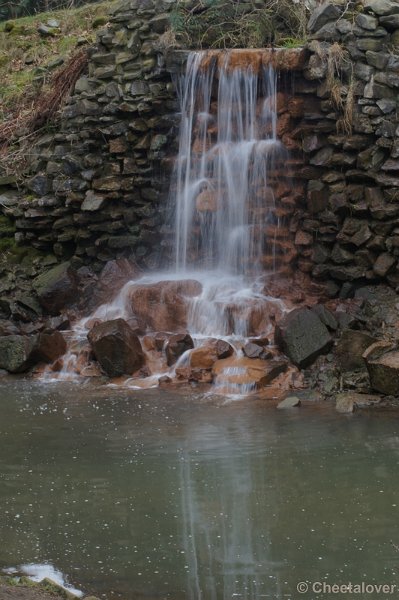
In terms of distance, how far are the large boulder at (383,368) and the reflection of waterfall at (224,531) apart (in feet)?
6.93

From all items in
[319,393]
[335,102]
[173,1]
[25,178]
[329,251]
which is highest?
[173,1]

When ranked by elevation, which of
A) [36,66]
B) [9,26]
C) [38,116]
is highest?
[9,26]

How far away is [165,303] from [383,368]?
10.4 feet

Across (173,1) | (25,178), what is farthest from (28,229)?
(173,1)

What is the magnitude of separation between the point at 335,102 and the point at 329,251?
5.88 feet

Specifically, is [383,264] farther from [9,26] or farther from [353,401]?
[9,26]

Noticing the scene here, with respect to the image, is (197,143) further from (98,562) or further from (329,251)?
(98,562)

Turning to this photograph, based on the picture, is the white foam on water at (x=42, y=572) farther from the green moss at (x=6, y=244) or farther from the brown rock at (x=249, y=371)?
the green moss at (x=6, y=244)

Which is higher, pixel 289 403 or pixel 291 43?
pixel 291 43

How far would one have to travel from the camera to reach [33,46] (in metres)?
16.1

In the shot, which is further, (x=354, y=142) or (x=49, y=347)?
(x=49, y=347)

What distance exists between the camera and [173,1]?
12.9 m

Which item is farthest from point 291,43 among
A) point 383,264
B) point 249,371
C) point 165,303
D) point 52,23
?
point 52,23

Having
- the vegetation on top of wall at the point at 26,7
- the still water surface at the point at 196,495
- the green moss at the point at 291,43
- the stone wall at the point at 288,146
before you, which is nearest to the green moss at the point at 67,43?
the stone wall at the point at 288,146
